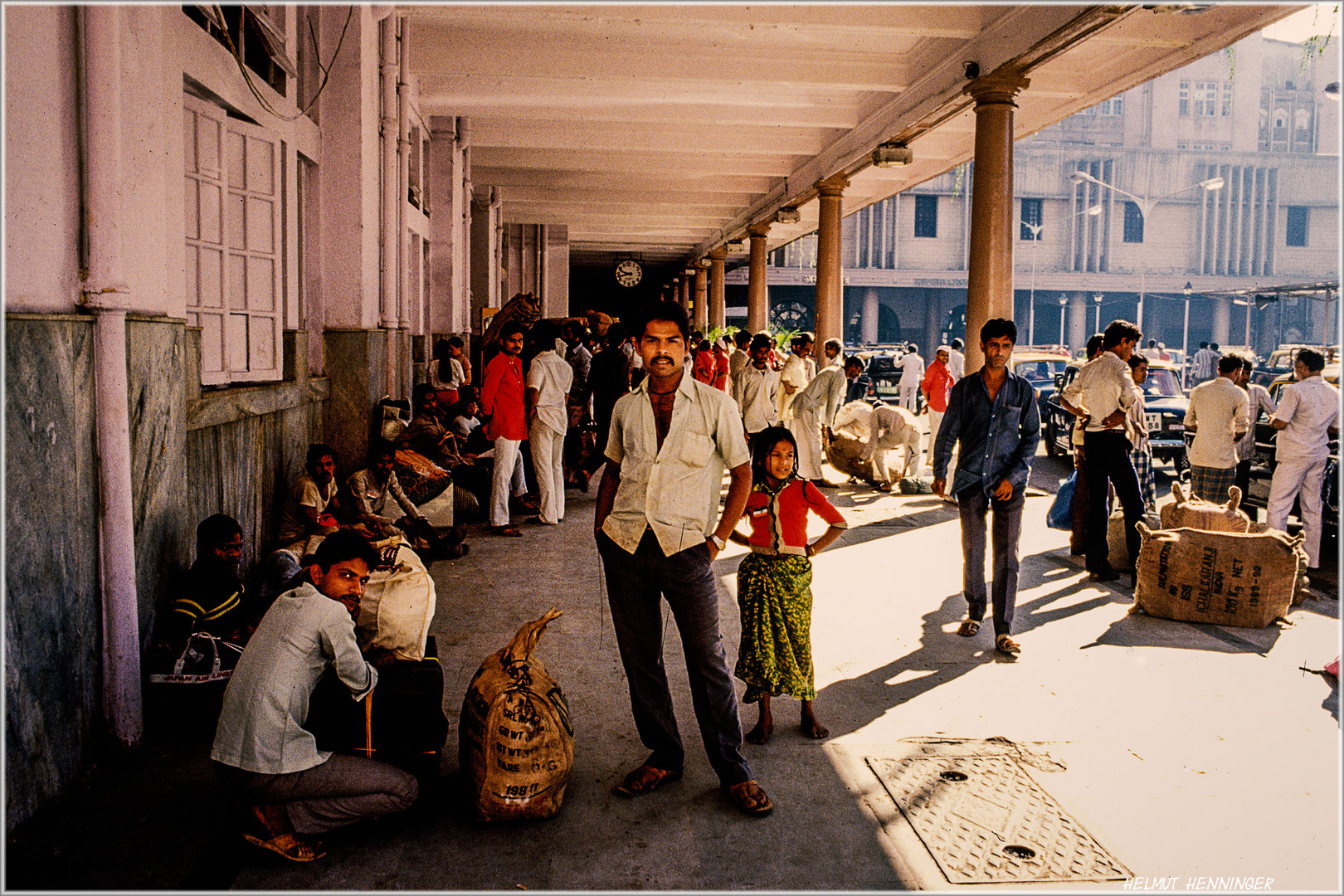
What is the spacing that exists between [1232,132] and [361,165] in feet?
165

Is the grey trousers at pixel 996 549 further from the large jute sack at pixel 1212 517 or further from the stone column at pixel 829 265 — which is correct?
the stone column at pixel 829 265

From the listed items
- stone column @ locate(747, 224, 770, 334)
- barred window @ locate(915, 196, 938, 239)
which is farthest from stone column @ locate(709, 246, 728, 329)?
barred window @ locate(915, 196, 938, 239)

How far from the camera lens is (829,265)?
615 inches

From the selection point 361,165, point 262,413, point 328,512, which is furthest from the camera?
point 361,165

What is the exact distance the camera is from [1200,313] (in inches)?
1961

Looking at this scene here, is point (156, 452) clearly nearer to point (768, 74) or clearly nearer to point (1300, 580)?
point (1300, 580)

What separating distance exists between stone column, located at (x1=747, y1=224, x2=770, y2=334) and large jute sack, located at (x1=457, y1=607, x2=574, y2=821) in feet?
59.2

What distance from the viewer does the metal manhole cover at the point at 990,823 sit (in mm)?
3400

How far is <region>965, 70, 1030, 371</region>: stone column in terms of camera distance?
9.13 metres

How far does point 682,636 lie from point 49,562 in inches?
89.7

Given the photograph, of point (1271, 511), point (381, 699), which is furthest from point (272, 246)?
point (1271, 511)

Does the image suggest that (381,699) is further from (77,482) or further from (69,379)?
(69,379)

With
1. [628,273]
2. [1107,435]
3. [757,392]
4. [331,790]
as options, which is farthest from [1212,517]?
[628,273]

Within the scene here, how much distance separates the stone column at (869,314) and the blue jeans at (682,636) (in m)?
44.6
